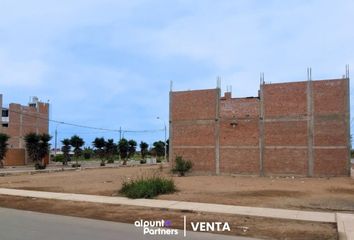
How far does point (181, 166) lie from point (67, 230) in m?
29.1

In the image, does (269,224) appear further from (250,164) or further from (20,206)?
(250,164)

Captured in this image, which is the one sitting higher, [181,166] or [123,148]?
[123,148]

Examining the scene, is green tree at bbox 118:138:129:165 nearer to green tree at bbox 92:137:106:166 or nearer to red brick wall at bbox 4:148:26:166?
green tree at bbox 92:137:106:166

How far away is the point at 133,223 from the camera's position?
12.9m

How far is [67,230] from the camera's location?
11117 millimetres

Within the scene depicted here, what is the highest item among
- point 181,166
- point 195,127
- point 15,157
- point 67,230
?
point 195,127

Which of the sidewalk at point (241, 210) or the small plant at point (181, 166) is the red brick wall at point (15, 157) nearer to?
the small plant at point (181, 166)

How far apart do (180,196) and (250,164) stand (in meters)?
19.5

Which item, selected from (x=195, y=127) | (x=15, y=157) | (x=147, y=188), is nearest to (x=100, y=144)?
(x=15, y=157)

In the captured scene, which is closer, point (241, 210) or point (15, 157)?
point (241, 210)

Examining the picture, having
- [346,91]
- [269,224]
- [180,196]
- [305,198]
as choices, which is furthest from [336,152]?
[269,224]

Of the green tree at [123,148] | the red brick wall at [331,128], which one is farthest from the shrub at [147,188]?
the green tree at [123,148]

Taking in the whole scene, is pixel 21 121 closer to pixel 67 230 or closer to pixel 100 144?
pixel 100 144

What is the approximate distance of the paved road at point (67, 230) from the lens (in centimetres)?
1008
